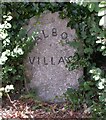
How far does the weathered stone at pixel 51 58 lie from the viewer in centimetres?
347

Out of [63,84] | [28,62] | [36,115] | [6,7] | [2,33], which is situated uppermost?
[6,7]

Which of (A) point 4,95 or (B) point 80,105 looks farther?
(A) point 4,95

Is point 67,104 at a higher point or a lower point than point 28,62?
lower

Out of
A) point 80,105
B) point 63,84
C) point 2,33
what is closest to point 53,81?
point 63,84

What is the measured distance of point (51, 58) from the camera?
3492 mm

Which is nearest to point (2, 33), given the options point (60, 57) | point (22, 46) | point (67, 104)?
point (22, 46)

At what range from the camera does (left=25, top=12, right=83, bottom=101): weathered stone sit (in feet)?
11.4

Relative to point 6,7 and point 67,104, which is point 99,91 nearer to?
point 67,104

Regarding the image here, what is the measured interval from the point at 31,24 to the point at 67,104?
33.9 inches

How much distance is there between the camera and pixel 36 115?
10.5 feet

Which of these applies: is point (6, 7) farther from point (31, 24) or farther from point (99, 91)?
point (99, 91)

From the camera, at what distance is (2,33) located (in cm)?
316

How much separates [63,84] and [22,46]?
55 centimetres

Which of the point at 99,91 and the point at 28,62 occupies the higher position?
the point at 28,62
